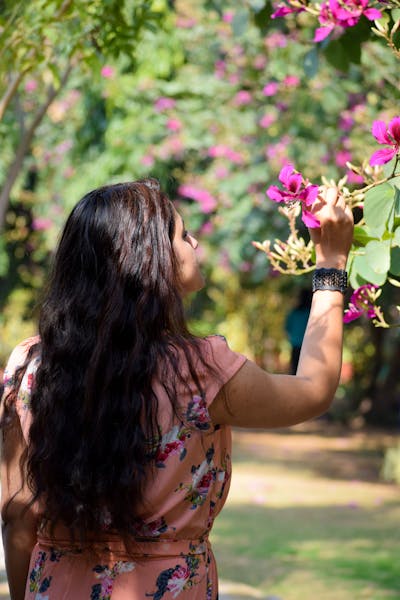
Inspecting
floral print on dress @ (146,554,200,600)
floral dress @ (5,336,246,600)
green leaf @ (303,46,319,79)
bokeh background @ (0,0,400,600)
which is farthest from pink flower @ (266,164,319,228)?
green leaf @ (303,46,319,79)

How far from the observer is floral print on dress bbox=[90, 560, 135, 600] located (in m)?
1.72

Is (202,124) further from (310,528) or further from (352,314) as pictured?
(352,314)

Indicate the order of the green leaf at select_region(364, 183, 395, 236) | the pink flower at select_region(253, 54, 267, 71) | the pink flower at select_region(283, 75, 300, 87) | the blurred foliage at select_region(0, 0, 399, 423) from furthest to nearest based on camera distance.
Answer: the pink flower at select_region(253, 54, 267, 71) → the pink flower at select_region(283, 75, 300, 87) → the blurred foliage at select_region(0, 0, 399, 423) → the green leaf at select_region(364, 183, 395, 236)

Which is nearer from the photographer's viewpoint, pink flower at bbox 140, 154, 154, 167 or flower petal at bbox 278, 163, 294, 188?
flower petal at bbox 278, 163, 294, 188

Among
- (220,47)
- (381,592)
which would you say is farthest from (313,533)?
(220,47)

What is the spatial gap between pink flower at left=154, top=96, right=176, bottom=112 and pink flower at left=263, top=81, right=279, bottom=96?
1.48m

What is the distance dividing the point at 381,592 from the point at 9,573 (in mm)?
3760

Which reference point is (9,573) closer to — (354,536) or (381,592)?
(381,592)

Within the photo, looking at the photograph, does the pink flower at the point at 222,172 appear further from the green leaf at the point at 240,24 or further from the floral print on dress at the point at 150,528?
the floral print on dress at the point at 150,528

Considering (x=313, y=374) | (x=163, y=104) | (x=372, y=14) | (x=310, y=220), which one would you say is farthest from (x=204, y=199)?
(x=313, y=374)

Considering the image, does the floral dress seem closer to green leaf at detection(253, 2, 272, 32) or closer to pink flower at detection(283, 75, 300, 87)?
green leaf at detection(253, 2, 272, 32)

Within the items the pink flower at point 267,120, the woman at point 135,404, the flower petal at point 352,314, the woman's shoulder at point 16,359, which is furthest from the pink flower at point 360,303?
the pink flower at point 267,120

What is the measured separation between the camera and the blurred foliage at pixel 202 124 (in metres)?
5.14

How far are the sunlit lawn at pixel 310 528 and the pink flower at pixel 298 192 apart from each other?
2.85 metres
